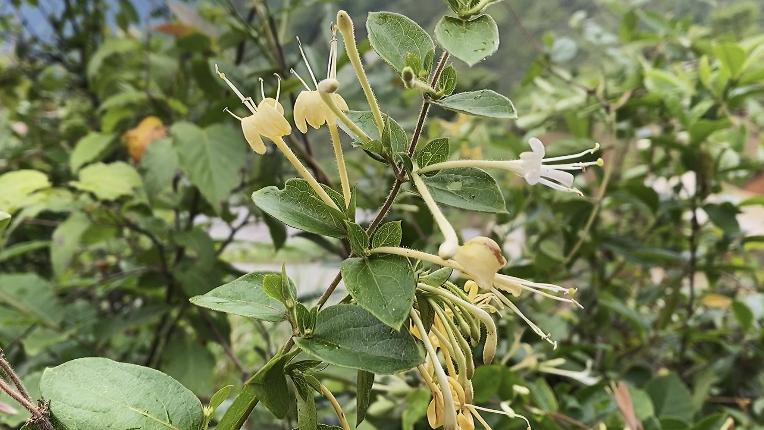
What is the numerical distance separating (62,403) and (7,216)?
0.08m

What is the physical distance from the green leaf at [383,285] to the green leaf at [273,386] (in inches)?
1.8

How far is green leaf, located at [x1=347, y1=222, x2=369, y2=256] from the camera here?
25cm

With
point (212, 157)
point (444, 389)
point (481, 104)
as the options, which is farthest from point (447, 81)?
point (212, 157)

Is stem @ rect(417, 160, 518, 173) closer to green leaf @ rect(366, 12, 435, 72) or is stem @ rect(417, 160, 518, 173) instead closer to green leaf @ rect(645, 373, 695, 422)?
green leaf @ rect(366, 12, 435, 72)

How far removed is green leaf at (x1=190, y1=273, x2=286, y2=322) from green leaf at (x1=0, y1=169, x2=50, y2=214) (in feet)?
1.28

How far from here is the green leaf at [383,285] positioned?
0.22 m

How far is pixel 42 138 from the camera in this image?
1186 millimetres

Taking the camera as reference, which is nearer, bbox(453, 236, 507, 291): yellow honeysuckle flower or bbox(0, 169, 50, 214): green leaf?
bbox(453, 236, 507, 291): yellow honeysuckle flower

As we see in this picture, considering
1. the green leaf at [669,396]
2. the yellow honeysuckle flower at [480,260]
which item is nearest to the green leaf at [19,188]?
the yellow honeysuckle flower at [480,260]

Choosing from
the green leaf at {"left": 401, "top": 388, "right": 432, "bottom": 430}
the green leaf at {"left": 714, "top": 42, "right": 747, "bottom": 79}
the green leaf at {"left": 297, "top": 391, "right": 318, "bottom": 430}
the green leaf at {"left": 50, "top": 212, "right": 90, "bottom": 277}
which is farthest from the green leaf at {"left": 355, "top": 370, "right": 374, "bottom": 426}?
the green leaf at {"left": 714, "top": 42, "right": 747, "bottom": 79}

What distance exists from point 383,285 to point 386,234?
0.10 ft

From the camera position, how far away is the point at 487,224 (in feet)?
2.89

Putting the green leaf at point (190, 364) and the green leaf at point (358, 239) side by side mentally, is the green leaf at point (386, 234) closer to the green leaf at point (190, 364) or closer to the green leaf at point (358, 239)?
the green leaf at point (358, 239)

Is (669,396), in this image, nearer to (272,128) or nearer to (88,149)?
(272,128)
